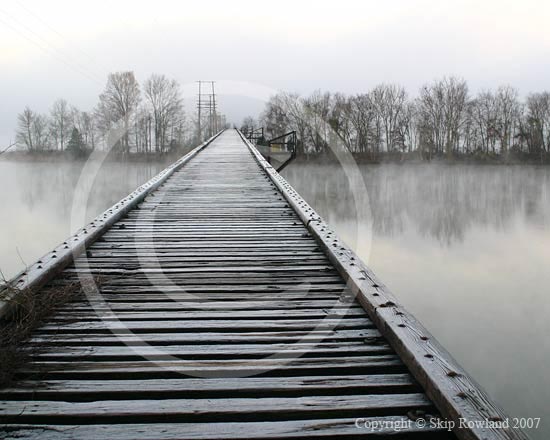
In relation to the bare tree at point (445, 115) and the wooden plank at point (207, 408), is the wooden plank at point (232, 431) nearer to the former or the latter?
the wooden plank at point (207, 408)

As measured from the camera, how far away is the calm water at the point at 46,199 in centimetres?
1933

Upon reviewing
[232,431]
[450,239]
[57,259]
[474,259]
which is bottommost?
[474,259]

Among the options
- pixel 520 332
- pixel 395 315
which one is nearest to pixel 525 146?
pixel 520 332

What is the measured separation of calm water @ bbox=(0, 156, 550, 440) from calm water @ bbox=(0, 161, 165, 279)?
0.10m

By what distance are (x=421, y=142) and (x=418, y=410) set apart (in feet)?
182

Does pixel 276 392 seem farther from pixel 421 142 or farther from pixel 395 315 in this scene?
pixel 421 142

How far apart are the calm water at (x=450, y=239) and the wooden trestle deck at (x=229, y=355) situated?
2903 millimetres

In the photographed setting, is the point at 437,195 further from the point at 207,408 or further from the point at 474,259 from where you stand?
the point at 207,408

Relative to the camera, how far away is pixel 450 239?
22031 mm

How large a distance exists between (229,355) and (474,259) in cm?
1835

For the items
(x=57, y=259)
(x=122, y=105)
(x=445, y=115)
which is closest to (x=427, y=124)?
(x=445, y=115)

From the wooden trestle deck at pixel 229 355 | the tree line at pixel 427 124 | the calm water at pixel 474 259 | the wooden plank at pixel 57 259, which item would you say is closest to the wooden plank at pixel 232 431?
the wooden trestle deck at pixel 229 355

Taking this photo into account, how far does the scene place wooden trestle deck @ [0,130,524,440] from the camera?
5.09 feet

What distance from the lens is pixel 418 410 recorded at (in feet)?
5.27
